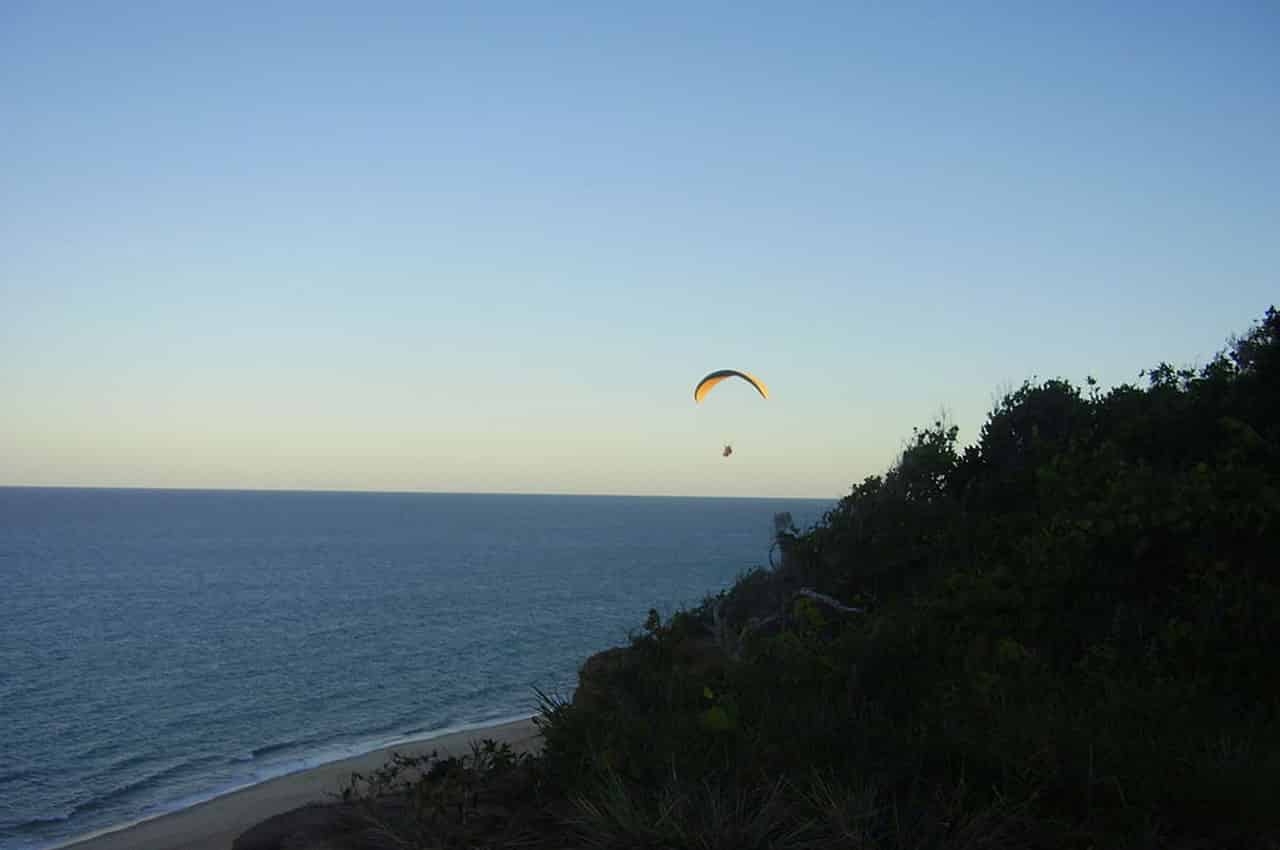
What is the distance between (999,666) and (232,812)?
17.7 meters

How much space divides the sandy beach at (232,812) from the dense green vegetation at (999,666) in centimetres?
698

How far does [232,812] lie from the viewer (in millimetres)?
21219

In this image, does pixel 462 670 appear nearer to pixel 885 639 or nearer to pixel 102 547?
pixel 885 639

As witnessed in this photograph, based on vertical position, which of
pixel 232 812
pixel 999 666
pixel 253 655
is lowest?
pixel 253 655

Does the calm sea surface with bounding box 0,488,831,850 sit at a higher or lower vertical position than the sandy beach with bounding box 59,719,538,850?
lower

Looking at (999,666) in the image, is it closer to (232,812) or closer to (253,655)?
(232,812)

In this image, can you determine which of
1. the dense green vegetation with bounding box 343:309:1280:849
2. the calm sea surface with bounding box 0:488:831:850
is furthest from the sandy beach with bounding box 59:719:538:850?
the dense green vegetation with bounding box 343:309:1280:849

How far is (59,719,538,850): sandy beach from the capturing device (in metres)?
19.1

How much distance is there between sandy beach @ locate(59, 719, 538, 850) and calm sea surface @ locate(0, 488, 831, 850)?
112 centimetres

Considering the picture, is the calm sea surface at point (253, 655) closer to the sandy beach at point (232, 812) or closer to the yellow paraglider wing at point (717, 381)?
the sandy beach at point (232, 812)

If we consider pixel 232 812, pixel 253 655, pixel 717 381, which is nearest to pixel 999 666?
pixel 717 381

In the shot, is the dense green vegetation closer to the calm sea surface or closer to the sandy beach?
the calm sea surface

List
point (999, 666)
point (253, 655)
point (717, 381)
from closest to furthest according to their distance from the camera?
1. point (999, 666)
2. point (717, 381)
3. point (253, 655)

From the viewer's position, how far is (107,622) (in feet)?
169
